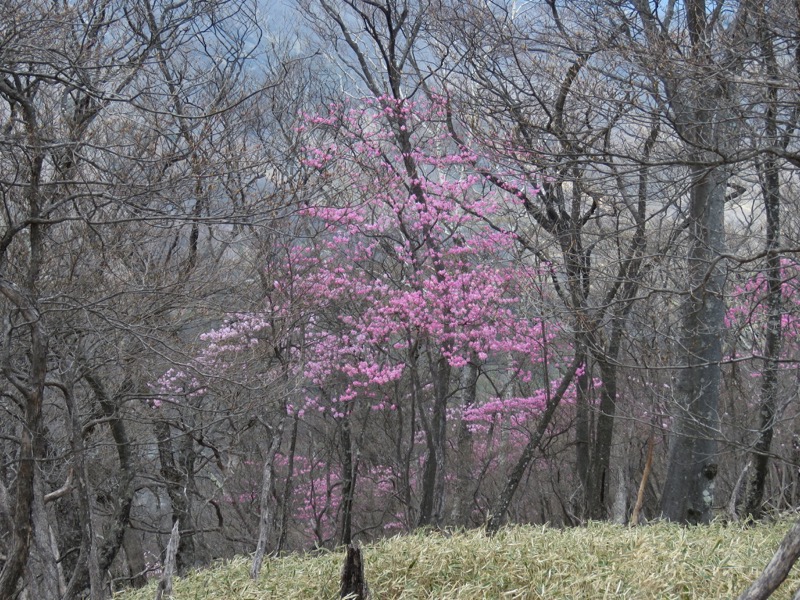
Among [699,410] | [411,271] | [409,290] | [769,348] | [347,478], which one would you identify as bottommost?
[347,478]

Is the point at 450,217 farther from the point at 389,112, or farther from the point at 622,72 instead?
the point at 622,72

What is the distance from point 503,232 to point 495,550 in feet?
26.6

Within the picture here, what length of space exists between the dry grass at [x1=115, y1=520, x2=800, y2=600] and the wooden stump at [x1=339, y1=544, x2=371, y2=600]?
0.16 metres

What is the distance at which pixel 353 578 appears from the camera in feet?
13.1

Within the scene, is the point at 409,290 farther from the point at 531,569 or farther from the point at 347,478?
the point at 531,569

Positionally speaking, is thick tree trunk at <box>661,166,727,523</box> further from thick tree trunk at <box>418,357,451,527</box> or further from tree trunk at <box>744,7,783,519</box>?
thick tree trunk at <box>418,357,451,527</box>

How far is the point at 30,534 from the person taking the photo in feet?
16.1

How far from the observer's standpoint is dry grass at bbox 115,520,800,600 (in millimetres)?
3957

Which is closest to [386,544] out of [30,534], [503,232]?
[30,534]

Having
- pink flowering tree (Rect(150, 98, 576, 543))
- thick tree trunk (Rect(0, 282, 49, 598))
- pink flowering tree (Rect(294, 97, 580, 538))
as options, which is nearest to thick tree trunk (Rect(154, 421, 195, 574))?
pink flowering tree (Rect(150, 98, 576, 543))

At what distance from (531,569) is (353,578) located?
3.19 ft

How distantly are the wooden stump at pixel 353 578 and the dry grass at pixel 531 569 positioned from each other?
16cm

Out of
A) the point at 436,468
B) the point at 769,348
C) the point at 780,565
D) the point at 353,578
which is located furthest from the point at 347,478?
the point at 780,565

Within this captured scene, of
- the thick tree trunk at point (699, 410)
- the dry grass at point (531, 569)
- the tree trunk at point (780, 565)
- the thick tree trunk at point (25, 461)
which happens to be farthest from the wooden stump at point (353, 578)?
the thick tree trunk at point (699, 410)
